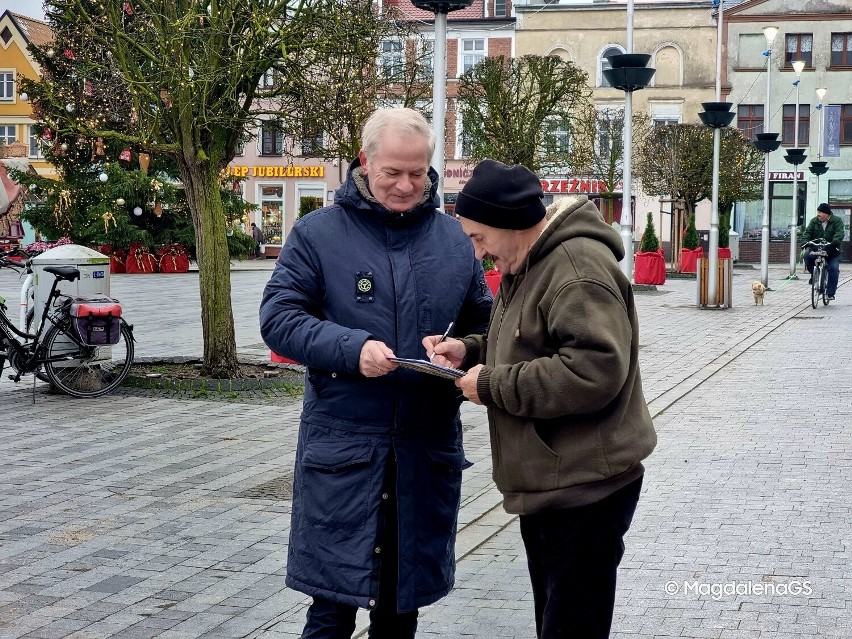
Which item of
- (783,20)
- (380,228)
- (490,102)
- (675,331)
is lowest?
(675,331)

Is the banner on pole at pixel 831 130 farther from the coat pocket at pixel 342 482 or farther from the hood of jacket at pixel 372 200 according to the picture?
the coat pocket at pixel 342 482

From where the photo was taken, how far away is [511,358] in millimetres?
3109

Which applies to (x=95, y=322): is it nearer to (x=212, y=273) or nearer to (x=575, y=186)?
(x=212, y=273)

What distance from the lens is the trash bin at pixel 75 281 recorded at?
11102 millimetres

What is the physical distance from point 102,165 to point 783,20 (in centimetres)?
3361

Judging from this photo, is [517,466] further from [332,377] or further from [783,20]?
[783,20]

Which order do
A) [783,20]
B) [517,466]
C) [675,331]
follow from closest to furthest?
[517,466], [675,331], [783,20]

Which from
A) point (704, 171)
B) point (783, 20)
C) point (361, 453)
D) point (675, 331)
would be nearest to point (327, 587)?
point (361, 453)

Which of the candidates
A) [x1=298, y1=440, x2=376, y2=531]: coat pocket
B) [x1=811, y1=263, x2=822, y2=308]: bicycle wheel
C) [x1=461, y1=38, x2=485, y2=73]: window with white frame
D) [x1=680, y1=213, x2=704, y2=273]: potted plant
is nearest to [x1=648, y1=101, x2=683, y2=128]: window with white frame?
[x1=461, y1=38, x2=485, y2=73]: window with white frame

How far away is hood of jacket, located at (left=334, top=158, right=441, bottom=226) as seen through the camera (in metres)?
3.49

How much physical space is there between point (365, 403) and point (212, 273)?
27.5 ft

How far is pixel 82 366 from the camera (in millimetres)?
10992

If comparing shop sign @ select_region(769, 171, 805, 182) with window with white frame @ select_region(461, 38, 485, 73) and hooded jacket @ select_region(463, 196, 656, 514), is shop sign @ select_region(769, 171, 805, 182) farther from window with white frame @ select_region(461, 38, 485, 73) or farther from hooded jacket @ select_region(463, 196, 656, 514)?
hooded jacket @ select_region(463, 196, 656, 514)

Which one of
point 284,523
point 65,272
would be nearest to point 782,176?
point 65,272
